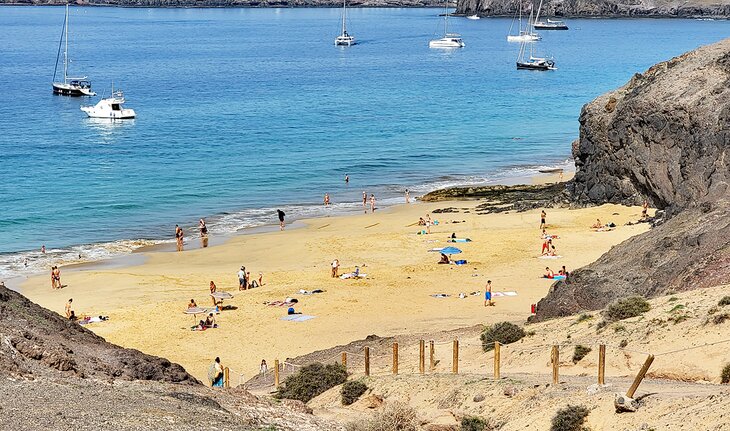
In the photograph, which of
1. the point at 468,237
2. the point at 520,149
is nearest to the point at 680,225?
the point at 468,237

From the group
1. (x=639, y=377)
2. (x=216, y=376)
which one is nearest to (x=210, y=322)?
(x=216, y=376)

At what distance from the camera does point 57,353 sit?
17422 mm

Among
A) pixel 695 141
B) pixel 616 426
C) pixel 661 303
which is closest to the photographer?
pixel 616 426

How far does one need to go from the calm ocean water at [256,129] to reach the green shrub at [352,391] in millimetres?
23891

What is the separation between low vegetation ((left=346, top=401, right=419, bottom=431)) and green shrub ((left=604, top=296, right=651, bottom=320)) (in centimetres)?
547

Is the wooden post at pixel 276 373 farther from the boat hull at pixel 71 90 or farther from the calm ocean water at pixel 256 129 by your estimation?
the boat hull at pixel 71 90

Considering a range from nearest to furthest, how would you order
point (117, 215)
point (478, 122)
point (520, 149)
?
point (117, 215)
point (520, 149)
point (478, 122)

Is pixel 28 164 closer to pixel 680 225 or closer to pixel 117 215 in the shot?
pixel 117 215

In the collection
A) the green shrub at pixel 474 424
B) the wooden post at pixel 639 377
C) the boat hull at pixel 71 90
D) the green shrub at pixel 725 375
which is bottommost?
the boat hull at pixel 71 90

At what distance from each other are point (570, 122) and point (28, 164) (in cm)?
4185

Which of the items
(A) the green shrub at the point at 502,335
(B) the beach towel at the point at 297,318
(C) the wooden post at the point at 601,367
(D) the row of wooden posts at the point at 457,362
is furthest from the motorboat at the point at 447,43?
(C) the wooden post at the point at 601,367

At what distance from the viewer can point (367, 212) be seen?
168 ft

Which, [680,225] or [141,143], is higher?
[680,225]

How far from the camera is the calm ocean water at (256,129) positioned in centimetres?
5216
